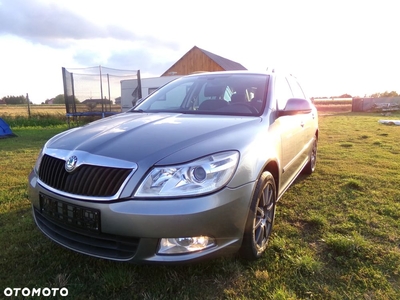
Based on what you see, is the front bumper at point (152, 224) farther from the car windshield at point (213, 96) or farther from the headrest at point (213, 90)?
the headrest at point (213, 90)

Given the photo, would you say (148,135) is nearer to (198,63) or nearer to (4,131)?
(4,131)

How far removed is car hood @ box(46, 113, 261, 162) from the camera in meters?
1.82

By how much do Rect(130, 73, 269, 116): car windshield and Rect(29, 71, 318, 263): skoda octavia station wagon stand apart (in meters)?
0.38

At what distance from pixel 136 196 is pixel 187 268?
0.77m

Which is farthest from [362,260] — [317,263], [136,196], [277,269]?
[136,196]

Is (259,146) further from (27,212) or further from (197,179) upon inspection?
(27,212)

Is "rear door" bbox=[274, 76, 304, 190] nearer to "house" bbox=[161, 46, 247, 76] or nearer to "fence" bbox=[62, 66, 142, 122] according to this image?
"fence" bbox=[62, 66, 142, 122]

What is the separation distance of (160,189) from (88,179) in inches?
18.4

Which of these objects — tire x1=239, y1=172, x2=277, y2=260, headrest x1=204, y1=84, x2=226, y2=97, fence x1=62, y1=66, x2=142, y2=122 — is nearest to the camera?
tire x1=239, y1=172, x2=277, y2=260

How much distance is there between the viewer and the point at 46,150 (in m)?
2.20

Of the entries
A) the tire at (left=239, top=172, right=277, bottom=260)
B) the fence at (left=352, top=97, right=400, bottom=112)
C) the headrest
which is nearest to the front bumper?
the tire at (left=239, top=172, right=277, bottom=260)

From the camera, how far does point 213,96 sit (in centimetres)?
315

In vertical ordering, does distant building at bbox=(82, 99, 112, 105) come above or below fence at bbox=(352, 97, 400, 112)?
above

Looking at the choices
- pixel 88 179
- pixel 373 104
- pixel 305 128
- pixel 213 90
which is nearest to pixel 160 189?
pixel 88 179
